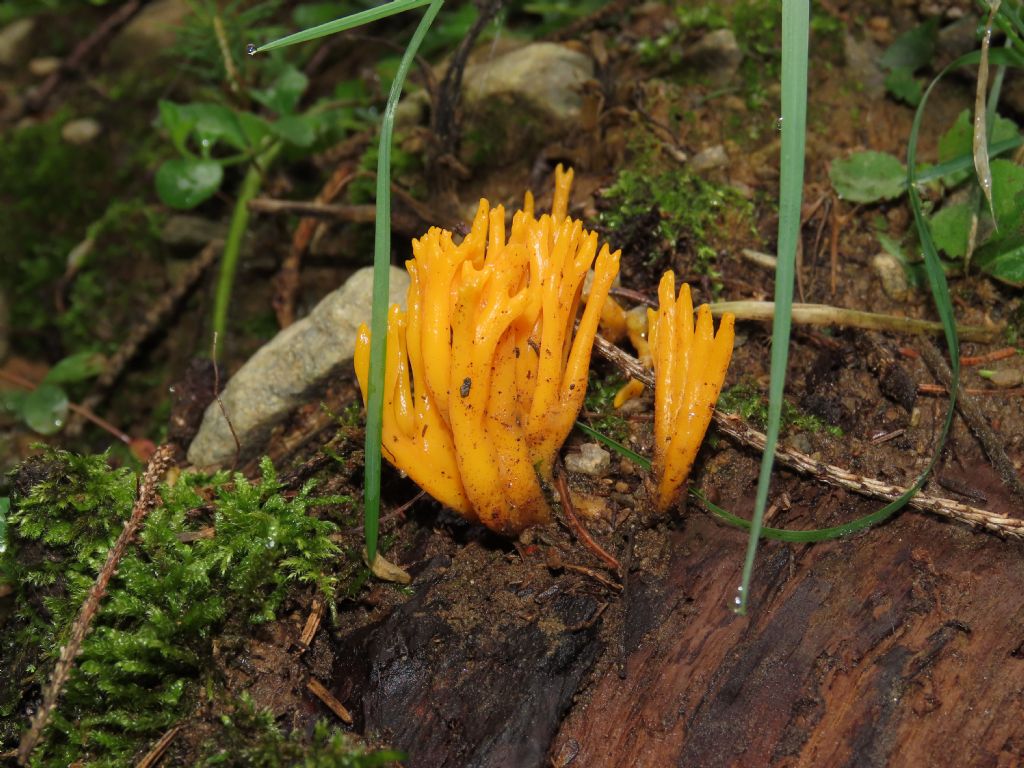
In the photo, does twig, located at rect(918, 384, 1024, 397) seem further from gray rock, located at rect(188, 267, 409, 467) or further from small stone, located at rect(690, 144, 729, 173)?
gray rock, located at rect(188, 267, 409, 467)

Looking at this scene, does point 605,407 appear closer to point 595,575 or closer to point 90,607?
point 595,575

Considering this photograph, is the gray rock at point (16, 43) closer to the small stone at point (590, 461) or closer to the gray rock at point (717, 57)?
the gray rock at point (717, 57)

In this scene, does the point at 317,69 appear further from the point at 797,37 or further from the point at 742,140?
the point at 797,37

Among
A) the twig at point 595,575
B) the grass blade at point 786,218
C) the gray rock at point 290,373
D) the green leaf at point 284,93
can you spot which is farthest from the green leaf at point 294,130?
the grass blade at point 786,218

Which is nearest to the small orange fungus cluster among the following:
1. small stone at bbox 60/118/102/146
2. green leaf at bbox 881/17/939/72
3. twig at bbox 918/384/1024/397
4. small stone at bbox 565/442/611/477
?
small stone at bbox 565/442/611/477

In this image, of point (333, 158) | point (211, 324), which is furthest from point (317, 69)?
point (211, 324)

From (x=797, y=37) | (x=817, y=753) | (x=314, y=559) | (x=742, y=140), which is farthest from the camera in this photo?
(x=742, y=140)
